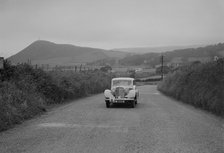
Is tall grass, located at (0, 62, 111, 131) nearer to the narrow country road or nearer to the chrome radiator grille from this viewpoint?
the narrow country road

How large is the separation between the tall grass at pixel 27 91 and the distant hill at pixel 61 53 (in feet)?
299

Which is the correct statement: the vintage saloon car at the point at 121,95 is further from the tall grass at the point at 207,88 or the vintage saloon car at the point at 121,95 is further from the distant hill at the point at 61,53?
the distant hill at the point at 61,53

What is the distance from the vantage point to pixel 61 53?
13788cm

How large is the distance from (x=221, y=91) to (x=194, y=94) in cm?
614

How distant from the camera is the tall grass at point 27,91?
16455 millimetres

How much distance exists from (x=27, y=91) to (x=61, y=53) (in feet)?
384

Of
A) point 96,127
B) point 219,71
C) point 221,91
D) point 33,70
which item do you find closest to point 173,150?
point 96,127

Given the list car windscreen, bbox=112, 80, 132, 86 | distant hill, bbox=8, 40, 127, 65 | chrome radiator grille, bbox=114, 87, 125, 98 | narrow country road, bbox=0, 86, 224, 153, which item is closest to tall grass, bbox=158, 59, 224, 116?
narrow country road, bbox=0, 86, 224, 153

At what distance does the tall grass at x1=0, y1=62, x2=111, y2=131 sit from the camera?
648 inches

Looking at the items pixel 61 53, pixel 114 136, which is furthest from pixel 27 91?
pixel 61 53

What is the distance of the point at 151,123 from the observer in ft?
51.7

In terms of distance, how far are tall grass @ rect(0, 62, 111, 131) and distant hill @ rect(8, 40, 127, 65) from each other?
91.1 meters

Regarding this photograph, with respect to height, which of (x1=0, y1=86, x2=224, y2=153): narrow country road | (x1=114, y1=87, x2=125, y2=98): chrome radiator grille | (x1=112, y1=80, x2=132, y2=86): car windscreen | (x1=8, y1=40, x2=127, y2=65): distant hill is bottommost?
(x1=0, y1=86, x2=224, y2=153): narrow country road

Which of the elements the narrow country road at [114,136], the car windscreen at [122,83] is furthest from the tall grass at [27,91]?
the car windscreen at [122,83]
